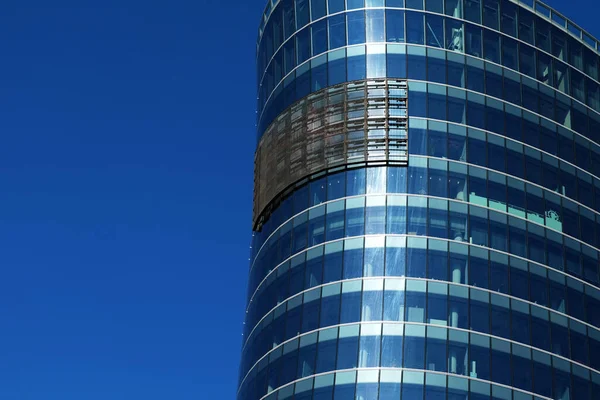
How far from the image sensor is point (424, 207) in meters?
94.9

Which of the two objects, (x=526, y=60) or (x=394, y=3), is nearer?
(x=394, y=3)

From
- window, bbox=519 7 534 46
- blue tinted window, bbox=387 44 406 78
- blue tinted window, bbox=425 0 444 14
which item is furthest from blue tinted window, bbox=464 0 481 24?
blue tinted window, bbox=387 44 406 78

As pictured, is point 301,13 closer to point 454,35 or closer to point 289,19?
point 289,19

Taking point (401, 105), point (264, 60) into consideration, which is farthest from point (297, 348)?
point (264, 60)

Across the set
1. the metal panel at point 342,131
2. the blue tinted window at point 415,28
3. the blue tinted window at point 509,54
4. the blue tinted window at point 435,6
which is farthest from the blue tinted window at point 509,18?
the metal panel at point 342,131

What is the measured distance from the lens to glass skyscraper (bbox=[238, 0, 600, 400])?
90.3 meters

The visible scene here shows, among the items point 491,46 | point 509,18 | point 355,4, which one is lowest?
point 491,46

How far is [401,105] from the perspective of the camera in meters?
98.8

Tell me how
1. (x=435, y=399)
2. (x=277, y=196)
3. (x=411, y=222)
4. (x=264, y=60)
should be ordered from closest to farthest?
(x=435, y=399) → (x=411, y=222) → (x=277, y=196) → (x=264, y=60)

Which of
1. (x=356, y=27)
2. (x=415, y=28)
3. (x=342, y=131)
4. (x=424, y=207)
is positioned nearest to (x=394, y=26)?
(x=415, y=28)

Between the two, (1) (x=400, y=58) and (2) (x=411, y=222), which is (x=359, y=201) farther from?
(1) (x=400, y=58)

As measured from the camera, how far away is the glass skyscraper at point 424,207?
9031 cm

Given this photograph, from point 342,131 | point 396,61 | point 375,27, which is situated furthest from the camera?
point 375,27

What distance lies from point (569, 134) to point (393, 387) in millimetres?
29227
